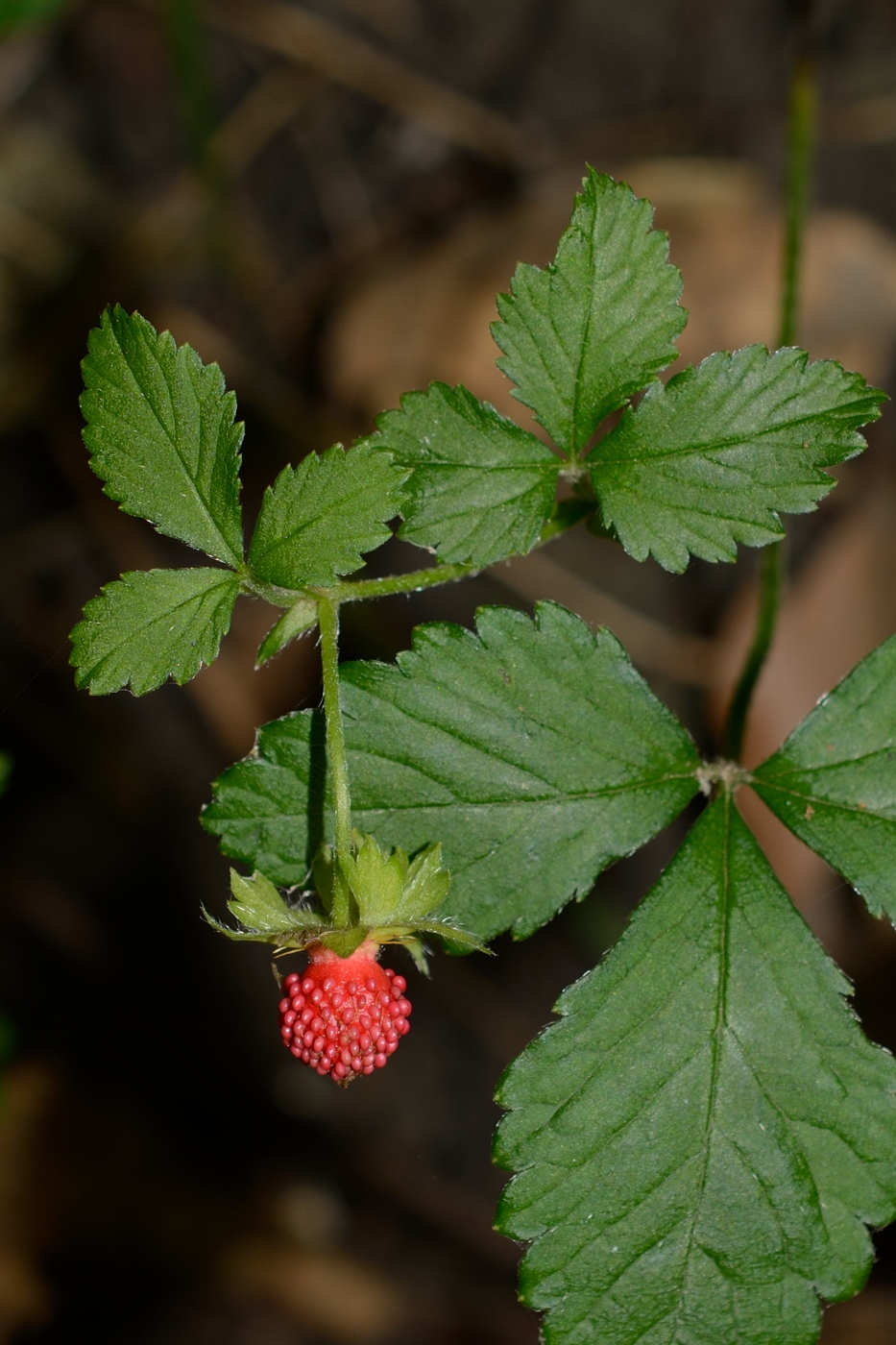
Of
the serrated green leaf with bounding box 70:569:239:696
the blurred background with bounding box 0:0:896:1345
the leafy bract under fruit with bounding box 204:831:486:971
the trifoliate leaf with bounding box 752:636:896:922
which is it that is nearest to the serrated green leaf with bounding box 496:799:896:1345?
the trifoliate leaf with bounding box 752:636:896:922

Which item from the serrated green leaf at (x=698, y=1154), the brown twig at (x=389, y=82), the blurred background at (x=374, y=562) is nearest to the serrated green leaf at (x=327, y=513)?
the serrated green leaf at (x=698, y=1154)

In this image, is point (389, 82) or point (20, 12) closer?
point (20, 12)

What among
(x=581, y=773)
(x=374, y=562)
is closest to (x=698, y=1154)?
(x=581, y=773)

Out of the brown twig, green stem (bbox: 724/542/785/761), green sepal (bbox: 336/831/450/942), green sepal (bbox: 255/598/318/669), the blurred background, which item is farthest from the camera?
the brown twig

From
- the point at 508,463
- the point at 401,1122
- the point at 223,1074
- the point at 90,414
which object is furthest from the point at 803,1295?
the point at 223,1074

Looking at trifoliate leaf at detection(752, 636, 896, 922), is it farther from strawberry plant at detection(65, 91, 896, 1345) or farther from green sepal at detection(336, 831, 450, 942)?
green sepal at detection(336, 831, 450, 942)

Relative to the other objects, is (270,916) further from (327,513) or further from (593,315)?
(593,315)

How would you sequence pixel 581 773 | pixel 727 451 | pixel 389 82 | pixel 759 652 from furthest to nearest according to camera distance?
1. pixel 389 82
2. pixel 759 652
3. pixel 581 773
4. pixel 727 451
